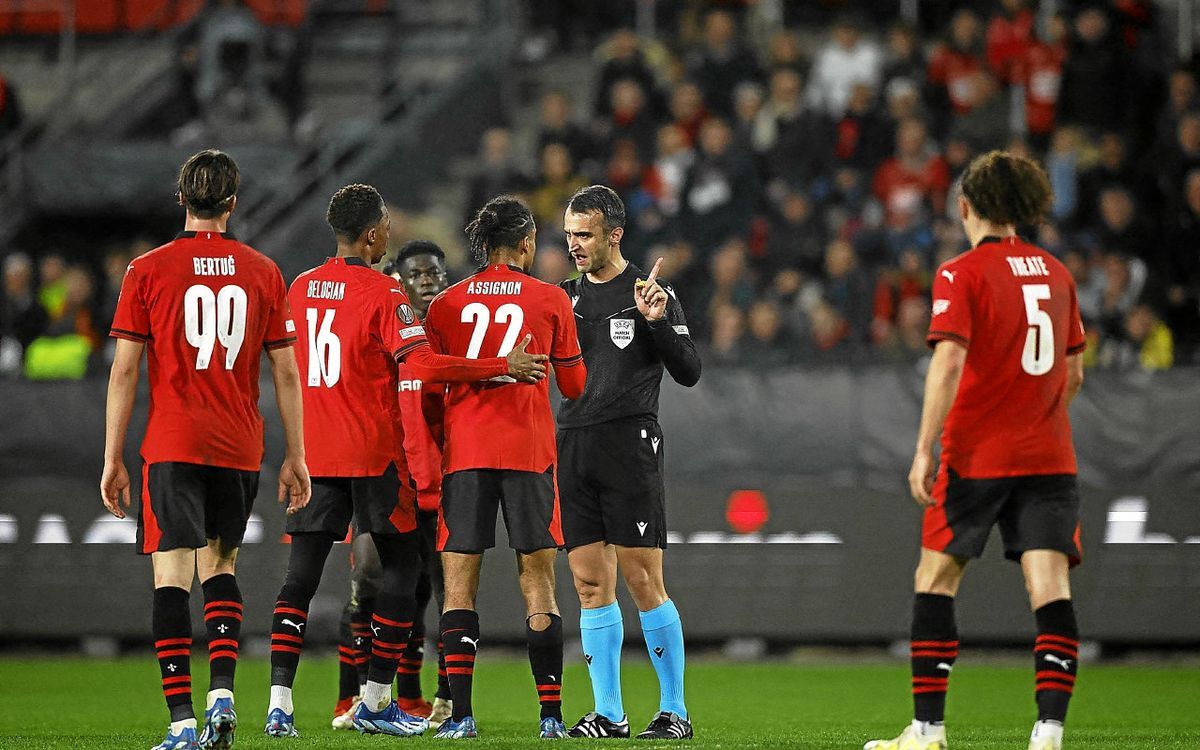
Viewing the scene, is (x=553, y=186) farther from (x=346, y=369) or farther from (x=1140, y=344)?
(x=346, y=369)

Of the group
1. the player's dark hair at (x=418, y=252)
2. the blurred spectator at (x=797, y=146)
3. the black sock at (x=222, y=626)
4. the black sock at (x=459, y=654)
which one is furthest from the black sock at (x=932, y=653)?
the blurred spectator at (x=797, y=146)

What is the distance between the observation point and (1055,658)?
21.6ft

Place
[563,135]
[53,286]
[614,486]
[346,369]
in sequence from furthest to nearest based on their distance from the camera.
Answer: [53,286] → [563,135] → [346,369] → [614,486]

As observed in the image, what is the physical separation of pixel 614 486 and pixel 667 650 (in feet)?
2.66

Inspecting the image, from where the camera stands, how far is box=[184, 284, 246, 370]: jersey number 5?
7055mm

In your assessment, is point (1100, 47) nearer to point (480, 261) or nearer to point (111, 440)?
point (480, 261)

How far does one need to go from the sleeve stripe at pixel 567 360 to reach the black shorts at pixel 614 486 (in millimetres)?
445

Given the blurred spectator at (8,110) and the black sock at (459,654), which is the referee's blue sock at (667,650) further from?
the blurred spectator at (8,110)

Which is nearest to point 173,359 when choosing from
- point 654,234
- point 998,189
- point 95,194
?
point 998,189

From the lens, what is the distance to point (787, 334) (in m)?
14.2

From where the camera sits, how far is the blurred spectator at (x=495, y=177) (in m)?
16.6

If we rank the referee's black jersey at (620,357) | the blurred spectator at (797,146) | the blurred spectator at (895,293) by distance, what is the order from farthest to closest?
the blurred spectator at (797,146) < the blurred spectator at (895,293) < the referee's black jersey at (620,357)

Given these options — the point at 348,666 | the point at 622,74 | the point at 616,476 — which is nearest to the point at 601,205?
the point at 616,476

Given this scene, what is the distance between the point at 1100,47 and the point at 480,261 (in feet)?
34.3
